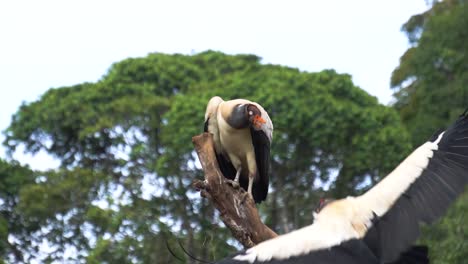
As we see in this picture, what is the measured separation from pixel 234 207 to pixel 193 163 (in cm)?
1086

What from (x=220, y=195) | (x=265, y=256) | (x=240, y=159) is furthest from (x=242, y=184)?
(x=265, y=256)

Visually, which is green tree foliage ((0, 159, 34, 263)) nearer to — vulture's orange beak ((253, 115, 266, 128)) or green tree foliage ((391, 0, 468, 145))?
green tree foliage ((391, 0, 468, 145))

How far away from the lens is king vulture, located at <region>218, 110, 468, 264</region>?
21.6ft

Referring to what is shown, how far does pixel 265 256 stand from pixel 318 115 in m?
12.3

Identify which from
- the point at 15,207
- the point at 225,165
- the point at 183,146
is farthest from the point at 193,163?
the point at 225,165

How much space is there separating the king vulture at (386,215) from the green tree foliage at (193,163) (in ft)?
33.1

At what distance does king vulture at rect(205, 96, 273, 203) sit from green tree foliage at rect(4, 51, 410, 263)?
812 cm

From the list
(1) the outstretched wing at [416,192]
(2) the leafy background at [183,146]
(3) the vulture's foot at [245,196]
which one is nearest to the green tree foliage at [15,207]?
(2) the leafy background at [183,146]

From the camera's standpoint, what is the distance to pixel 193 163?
62.0 ft

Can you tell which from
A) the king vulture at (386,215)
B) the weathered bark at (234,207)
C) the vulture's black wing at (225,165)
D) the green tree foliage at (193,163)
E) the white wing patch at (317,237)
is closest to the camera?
the white wing patch at (317,237)

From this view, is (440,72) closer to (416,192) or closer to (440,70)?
(440,70)

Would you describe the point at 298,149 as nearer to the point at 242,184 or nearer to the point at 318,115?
the point at 318,115

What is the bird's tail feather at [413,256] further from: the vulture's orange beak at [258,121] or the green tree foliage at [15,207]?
the green tree foliage at [15,207]

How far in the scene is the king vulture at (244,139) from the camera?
8.89 metres
